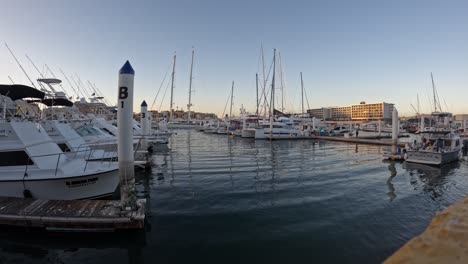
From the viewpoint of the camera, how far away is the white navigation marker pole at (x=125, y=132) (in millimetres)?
8242

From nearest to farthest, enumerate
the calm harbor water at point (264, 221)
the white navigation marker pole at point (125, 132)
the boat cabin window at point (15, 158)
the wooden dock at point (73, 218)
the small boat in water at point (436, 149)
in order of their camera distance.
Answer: the calm harbor water at point (264, 221)
the wooden dock at point (73, 218)
the white navigation marker pole at point (125, 132)
the boat cabin window at point (15, 158)
the small boat in water at point (436, 149)

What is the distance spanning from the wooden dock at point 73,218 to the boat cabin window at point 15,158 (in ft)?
7.85

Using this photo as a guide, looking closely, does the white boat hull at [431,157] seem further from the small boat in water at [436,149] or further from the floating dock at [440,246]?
the floating dock at [440,246]

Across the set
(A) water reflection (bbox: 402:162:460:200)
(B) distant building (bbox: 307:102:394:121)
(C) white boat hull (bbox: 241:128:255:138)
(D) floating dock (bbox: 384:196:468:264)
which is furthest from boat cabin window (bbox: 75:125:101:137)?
(B) distant building (bbox: 307:102:394:121)

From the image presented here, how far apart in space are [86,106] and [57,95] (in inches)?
670

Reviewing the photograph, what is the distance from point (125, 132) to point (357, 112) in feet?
Answer: 519

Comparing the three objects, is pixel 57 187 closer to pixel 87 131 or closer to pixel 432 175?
pixel 87 131

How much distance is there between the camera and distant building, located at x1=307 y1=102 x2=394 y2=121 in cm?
12706

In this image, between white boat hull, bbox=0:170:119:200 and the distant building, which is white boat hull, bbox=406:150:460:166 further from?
the distant building

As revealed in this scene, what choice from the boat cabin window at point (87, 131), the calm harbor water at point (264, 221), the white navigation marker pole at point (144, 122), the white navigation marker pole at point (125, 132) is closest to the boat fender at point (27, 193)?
the calm harbor water at point (264, 221)

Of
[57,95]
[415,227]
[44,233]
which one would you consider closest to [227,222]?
[44,233]

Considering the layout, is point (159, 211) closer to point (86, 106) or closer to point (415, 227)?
point (415, 227)

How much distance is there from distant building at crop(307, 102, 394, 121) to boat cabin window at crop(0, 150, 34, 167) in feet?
388

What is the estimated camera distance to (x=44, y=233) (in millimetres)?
8211
